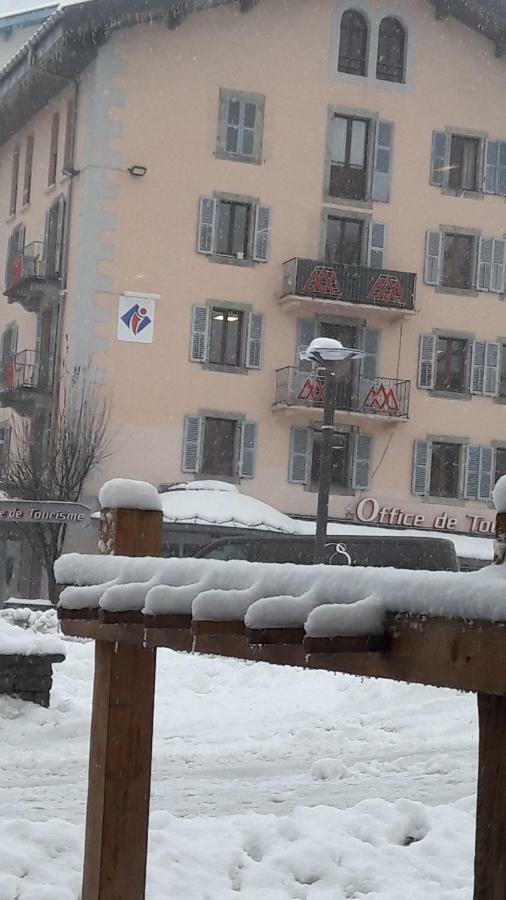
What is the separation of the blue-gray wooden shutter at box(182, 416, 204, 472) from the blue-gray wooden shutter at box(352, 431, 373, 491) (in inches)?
144

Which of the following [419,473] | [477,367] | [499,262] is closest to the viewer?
[419,473]

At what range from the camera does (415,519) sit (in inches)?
1308

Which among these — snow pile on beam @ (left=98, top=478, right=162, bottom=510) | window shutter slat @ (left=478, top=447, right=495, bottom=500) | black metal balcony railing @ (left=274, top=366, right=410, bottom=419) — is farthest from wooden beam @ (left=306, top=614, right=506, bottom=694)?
window shutter slat @ (left=478, top=447, right=495, bottom=500)

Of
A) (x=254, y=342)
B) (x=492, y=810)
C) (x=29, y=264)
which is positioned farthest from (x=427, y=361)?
(x=492, y=810)

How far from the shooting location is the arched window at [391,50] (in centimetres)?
3428

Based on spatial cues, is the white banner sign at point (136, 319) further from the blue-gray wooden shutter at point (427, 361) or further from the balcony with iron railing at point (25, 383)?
the blue-gray wooden shutter at point (427, 361)

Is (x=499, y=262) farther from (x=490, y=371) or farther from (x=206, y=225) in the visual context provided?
(x=206, y=225)

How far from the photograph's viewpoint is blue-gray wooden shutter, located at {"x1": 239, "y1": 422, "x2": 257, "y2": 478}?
106 ft

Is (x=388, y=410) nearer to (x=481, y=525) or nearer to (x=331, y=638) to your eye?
(x=481, y=525)

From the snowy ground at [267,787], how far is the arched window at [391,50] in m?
22.1

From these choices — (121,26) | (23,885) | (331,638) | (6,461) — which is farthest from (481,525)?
(331,638)

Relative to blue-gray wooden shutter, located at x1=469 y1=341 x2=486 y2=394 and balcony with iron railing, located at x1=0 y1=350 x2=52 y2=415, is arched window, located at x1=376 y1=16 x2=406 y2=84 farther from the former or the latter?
balcony with iron railing, located at x1=0 y1=350 x2=52 y2=415

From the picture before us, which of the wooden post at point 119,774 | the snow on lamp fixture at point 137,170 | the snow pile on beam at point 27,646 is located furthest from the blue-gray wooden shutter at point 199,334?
the wooden post at point 119,774

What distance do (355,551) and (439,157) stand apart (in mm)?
14807
